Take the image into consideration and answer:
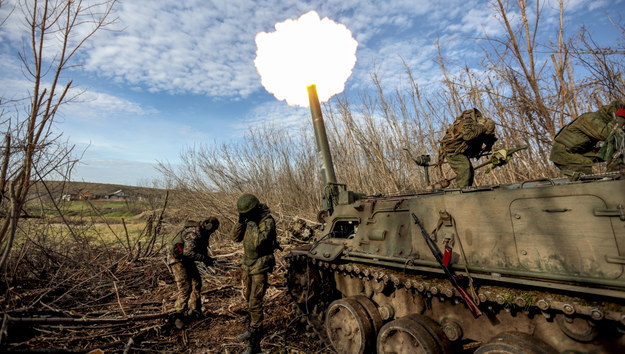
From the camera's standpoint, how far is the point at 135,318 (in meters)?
4.82

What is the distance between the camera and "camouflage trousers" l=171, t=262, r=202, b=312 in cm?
526

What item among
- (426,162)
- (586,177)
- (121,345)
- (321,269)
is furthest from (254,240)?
(586,177)

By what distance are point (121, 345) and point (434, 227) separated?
14.5ft

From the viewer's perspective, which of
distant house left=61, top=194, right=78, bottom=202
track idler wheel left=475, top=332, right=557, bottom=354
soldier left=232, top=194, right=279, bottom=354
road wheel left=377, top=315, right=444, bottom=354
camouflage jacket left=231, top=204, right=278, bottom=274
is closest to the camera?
track idler wheel left=475, top=332, right=557, bottom=354

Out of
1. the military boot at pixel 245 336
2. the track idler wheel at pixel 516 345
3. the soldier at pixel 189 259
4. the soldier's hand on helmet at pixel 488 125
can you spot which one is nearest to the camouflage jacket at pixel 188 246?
the soldier at pixel 189 259

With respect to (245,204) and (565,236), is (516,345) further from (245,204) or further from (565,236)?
(245,204)

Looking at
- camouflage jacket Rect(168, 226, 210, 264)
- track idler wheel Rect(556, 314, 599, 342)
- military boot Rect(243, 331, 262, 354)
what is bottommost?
military boot Rect(243, 331, 262, 354)

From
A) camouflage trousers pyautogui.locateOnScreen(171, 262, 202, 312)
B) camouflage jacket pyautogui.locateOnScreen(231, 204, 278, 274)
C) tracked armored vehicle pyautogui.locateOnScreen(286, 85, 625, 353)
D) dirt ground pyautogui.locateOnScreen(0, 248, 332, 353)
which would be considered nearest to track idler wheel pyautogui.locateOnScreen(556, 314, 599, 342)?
tracked armored vehicle pyautogui.locateOnScreen(286, 85, 625, 353)

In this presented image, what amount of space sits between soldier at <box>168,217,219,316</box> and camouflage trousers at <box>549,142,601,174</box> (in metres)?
5.38

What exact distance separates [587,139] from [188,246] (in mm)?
6017

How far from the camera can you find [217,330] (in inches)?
202

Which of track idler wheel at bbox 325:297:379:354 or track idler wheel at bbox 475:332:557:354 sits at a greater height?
track idler wheel at bbox 475:332:557:354

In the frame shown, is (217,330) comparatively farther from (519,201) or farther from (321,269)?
(519,201)

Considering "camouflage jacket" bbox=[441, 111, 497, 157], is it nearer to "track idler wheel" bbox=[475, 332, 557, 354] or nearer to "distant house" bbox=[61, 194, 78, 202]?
"track idler wheel" bbox=[475, 332, 557, 354]
